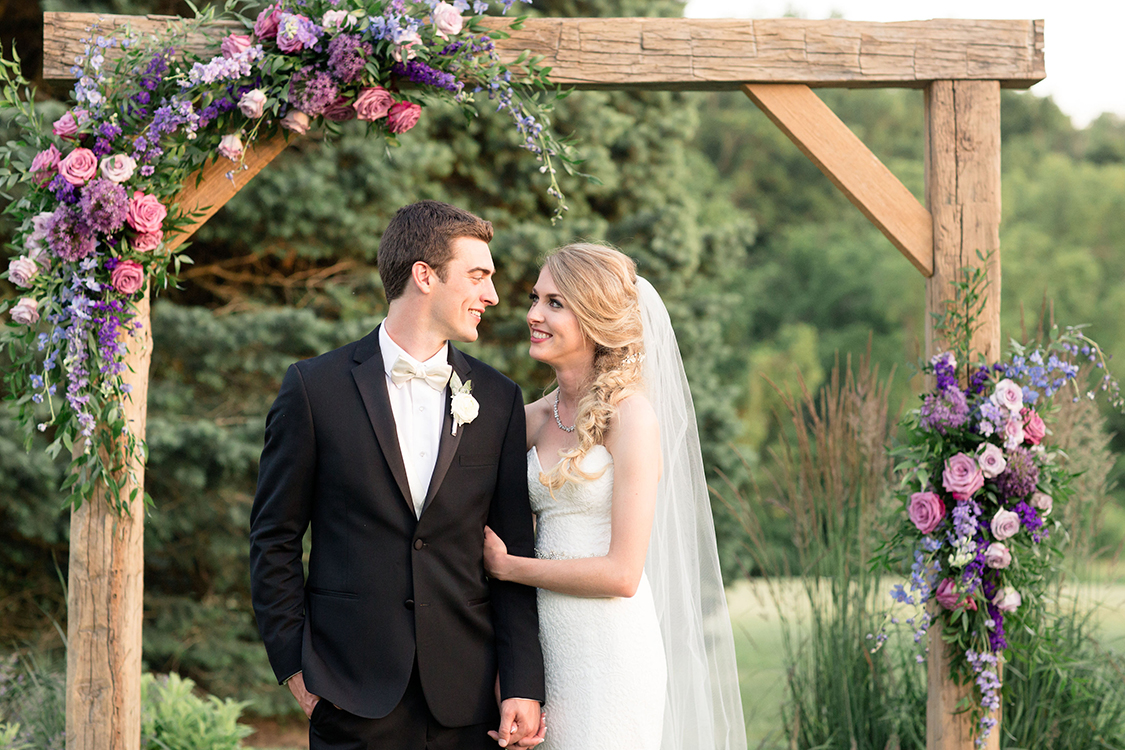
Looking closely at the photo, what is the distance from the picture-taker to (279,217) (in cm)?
627

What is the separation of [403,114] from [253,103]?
515 millimetres

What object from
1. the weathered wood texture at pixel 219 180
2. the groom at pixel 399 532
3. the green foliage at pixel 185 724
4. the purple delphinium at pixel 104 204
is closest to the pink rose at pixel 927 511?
the groom at pixel 399 532

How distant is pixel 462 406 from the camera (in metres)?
2.40

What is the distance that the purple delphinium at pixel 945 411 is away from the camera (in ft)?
11.3

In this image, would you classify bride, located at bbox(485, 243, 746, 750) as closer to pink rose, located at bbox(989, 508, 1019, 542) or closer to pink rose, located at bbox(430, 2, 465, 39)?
pink rose, located at bbox(430, 2, 465, 39)

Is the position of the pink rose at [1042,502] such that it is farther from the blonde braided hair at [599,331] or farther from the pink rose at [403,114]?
the pink rose at [403,114]

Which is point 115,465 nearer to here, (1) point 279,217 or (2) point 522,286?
(1) point 279,217

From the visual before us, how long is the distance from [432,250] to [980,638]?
99.4 inches

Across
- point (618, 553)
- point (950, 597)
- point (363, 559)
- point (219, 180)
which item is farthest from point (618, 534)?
point (219, 180)

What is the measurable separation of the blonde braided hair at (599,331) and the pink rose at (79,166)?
1596 millimetres

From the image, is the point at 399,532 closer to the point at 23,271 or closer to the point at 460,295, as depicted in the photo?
the point at 460,295

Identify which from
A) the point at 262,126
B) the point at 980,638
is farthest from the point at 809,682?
the point at 262,126

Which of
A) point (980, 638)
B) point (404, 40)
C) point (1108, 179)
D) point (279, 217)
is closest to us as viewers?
point (404, 40)

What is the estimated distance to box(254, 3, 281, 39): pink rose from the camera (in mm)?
3209
